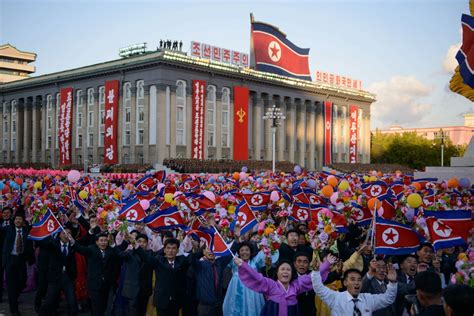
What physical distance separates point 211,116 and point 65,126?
1494 cm

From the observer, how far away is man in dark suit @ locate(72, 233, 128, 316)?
8.21 metres

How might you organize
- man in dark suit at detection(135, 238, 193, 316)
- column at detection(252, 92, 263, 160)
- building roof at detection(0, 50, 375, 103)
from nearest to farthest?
man in dark suit at detection(135, 238, 193, 316)
building roof at detection(0, 50, 375, 103)
column at detection(252, 92, 263, 160)

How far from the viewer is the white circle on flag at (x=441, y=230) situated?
21.6ft

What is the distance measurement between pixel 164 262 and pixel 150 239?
82.0 inches

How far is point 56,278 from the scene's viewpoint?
8.28 meters

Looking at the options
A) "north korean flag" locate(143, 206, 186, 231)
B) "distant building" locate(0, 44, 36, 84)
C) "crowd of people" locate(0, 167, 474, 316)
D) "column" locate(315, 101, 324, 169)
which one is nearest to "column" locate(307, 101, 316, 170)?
"column" locate(315, 101, 324, 169)

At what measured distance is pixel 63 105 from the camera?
54.4 m

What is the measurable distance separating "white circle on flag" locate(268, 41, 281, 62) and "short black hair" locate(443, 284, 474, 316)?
53450 millimetres

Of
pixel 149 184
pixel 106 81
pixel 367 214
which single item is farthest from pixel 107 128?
pixel 367 214

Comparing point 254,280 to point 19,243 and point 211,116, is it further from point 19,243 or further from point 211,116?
point 211,116

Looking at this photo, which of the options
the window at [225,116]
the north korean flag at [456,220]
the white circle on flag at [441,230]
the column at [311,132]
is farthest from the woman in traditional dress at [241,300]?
the column at [311,132]

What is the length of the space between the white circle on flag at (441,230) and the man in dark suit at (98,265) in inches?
176

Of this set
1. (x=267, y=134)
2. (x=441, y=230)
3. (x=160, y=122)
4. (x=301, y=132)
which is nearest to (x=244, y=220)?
(x=441, y=230)

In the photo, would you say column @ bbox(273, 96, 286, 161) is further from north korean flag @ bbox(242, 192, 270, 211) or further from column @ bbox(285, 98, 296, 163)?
north korean flag @ bbox(242, 192, 270, 211)
